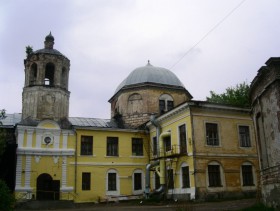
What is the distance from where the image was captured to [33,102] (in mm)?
25688

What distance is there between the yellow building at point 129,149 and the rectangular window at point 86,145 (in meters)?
0.08

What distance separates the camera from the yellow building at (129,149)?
72.6 ft

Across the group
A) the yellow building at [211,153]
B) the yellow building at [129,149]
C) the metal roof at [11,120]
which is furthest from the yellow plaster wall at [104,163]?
the metal roof at [11,120]

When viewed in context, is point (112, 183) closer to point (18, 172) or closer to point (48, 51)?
point (18, 172)

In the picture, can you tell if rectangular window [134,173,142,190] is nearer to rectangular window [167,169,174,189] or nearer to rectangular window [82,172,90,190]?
rectangular window [167,169,174,189]

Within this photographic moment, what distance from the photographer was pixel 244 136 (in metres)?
23.7

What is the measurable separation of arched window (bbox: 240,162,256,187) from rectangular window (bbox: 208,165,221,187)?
180 cm

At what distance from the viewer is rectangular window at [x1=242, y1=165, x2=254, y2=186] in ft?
74.0

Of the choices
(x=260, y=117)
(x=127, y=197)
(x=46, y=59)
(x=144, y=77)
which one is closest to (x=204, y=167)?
(x=127, y=197)

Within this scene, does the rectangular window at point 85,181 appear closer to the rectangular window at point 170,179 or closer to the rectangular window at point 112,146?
the rectangular window at point 112,146

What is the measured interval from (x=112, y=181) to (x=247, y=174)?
1029cm

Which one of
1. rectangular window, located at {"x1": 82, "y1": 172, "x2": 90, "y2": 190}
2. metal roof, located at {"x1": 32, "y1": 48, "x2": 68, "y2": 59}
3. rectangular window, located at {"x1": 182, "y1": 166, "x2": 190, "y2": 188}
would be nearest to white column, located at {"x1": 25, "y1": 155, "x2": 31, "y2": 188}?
rectangular window, located at {"x1": 82, "y1": 172, "x2": 90, "y2": 190}

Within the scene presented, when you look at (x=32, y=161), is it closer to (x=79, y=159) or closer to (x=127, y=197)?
(x=79, y=159)

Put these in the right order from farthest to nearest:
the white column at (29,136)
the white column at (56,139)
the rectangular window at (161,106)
Result: the rectangular window at (161,106), the white column at (56,139), the white column at (29,136)
